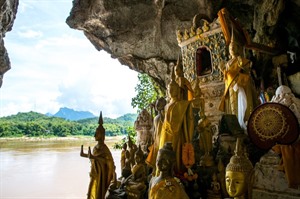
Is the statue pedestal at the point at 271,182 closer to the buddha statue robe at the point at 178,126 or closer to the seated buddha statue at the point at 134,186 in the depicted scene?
the buddha statue robe at the point at 178,126

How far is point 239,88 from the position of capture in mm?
4910

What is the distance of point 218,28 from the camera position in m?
7.47

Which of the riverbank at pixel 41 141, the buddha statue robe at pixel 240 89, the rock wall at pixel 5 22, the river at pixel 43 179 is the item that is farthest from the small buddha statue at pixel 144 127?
the riverbank at pixel 41 141

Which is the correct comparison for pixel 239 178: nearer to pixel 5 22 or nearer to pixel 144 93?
pixel 144 93

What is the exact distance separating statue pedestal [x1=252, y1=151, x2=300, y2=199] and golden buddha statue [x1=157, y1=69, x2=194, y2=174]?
47.0 inches

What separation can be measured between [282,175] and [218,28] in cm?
562

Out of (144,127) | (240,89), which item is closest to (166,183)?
(240,89)

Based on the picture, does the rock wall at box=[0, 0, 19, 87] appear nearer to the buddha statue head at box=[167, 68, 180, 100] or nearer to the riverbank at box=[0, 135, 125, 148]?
the buddha statue head at box=[167, 68, 180, 100]

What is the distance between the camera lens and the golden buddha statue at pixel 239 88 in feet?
15.6

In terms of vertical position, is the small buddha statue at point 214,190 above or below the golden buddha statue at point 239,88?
below

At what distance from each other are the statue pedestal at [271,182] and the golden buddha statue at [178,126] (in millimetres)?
1193

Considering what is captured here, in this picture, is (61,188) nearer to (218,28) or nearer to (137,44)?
(137,44)

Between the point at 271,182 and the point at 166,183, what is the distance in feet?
4.66

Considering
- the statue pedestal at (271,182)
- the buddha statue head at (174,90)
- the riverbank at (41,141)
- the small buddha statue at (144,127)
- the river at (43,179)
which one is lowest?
the river at (43,179)
